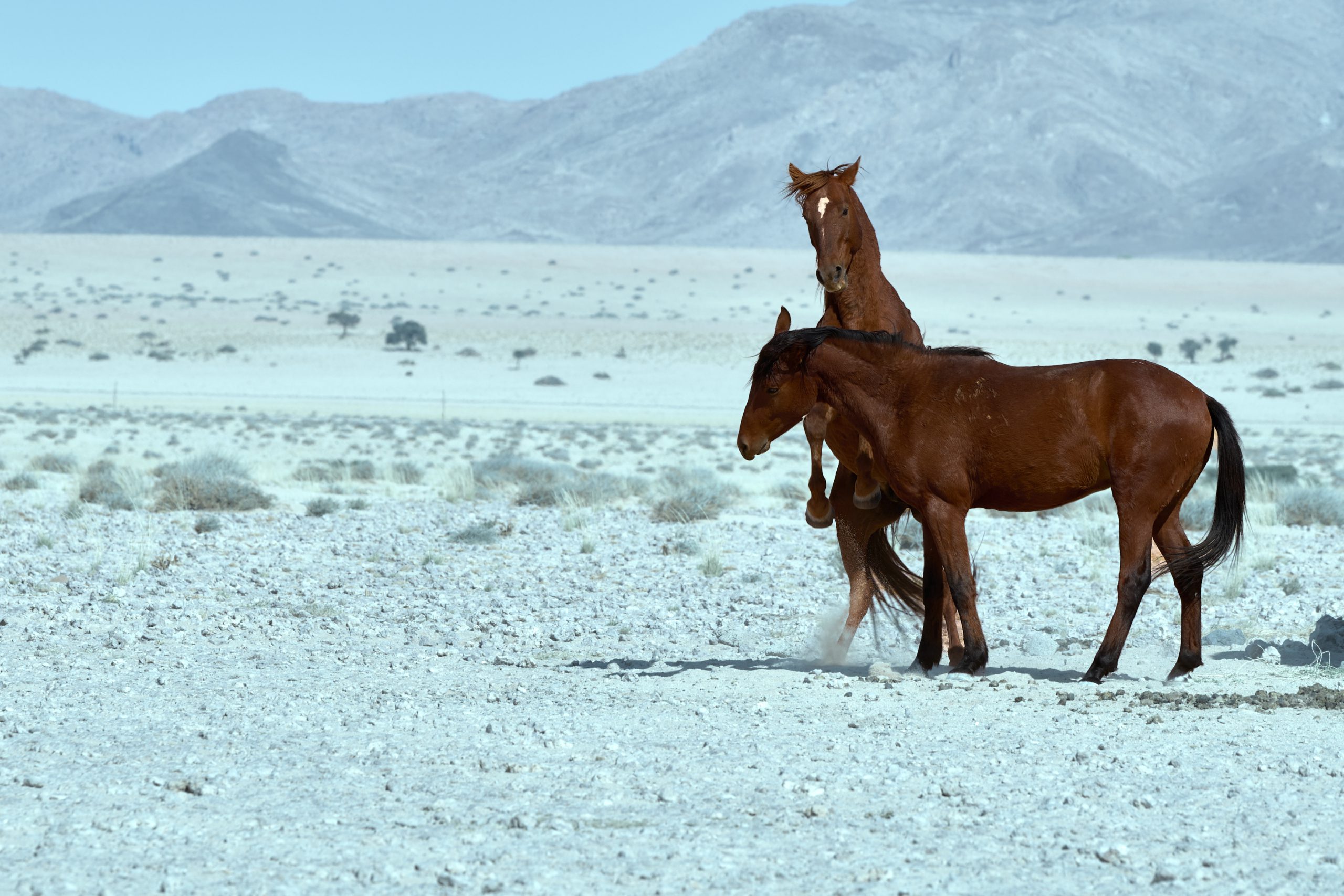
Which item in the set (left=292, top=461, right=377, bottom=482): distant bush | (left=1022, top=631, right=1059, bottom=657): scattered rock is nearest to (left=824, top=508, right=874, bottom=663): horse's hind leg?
(left=1022, top=631, right=1059, bottom=657): scattered rock

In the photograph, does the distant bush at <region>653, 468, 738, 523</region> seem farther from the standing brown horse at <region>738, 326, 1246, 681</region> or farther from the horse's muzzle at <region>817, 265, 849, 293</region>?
the standing brown horse at <region>738, 326, 1246, 681</region>

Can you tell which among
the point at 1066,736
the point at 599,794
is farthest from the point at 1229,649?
the point at 599,794

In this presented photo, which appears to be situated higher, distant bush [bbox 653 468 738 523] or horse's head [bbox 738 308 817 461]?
horse's head [bbox 738 308 817 461]

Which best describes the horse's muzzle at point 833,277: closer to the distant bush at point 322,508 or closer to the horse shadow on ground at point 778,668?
the horse shadow on ground at point 778,668

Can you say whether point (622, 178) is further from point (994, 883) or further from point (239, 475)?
point (994, 883)

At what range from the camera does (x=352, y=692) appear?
8.35m

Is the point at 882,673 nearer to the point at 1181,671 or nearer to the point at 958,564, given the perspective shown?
the point at 958,564

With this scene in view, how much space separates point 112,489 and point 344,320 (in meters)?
48.7

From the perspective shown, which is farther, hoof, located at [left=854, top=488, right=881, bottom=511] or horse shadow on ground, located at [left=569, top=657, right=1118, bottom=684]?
hoof, located at [left=854, top=488, right=881, bottom=511]

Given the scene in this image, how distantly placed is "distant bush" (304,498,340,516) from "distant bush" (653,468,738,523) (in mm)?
3400

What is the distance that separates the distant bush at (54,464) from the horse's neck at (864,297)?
15.5 meters

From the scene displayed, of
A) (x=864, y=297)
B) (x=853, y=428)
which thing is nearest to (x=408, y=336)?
(x=864, y=297)

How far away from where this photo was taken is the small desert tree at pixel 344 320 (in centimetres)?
6569

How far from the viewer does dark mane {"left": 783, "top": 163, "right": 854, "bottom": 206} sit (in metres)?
9.14
